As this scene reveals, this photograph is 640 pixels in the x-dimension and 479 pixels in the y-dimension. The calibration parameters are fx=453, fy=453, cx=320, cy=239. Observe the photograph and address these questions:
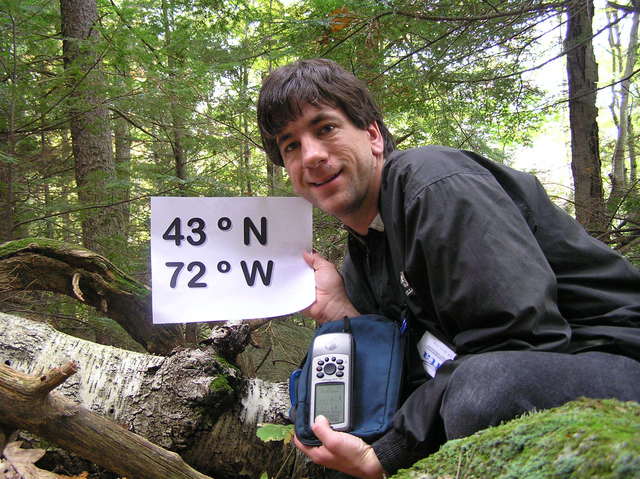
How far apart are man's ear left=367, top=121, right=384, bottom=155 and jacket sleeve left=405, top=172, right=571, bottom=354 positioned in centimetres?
73

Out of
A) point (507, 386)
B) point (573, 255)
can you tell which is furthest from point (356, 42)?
point (507, 386)

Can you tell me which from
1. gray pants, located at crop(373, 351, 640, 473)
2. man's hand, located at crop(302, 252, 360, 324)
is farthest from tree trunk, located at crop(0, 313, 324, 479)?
gray pants, located at crop(373, 351, 640, 473)

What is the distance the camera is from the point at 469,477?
2.22 feet

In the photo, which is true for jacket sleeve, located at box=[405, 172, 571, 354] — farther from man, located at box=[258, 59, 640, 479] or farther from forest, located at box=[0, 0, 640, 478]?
forest, located at box=[0, 0, 640, 478]

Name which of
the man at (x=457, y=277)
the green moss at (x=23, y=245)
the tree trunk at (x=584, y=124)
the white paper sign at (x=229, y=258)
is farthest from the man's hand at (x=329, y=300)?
the tree trunk at (x=584, y=124)

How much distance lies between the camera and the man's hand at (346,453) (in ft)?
5.17

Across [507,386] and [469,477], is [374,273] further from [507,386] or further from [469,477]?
[469,477]

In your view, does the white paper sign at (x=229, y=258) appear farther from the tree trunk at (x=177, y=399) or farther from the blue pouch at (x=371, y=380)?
the blue pouch at (x=371, y=380)

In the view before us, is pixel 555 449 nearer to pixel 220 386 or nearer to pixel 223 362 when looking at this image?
pixel 220 386

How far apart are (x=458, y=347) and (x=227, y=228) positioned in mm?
1351

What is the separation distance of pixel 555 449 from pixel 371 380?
47.4 inches

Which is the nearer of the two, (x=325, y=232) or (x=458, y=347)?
(x=458, y=347)

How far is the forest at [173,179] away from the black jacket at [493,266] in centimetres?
103

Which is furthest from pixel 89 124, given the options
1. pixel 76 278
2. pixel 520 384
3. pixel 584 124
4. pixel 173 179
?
pixel 584 124
